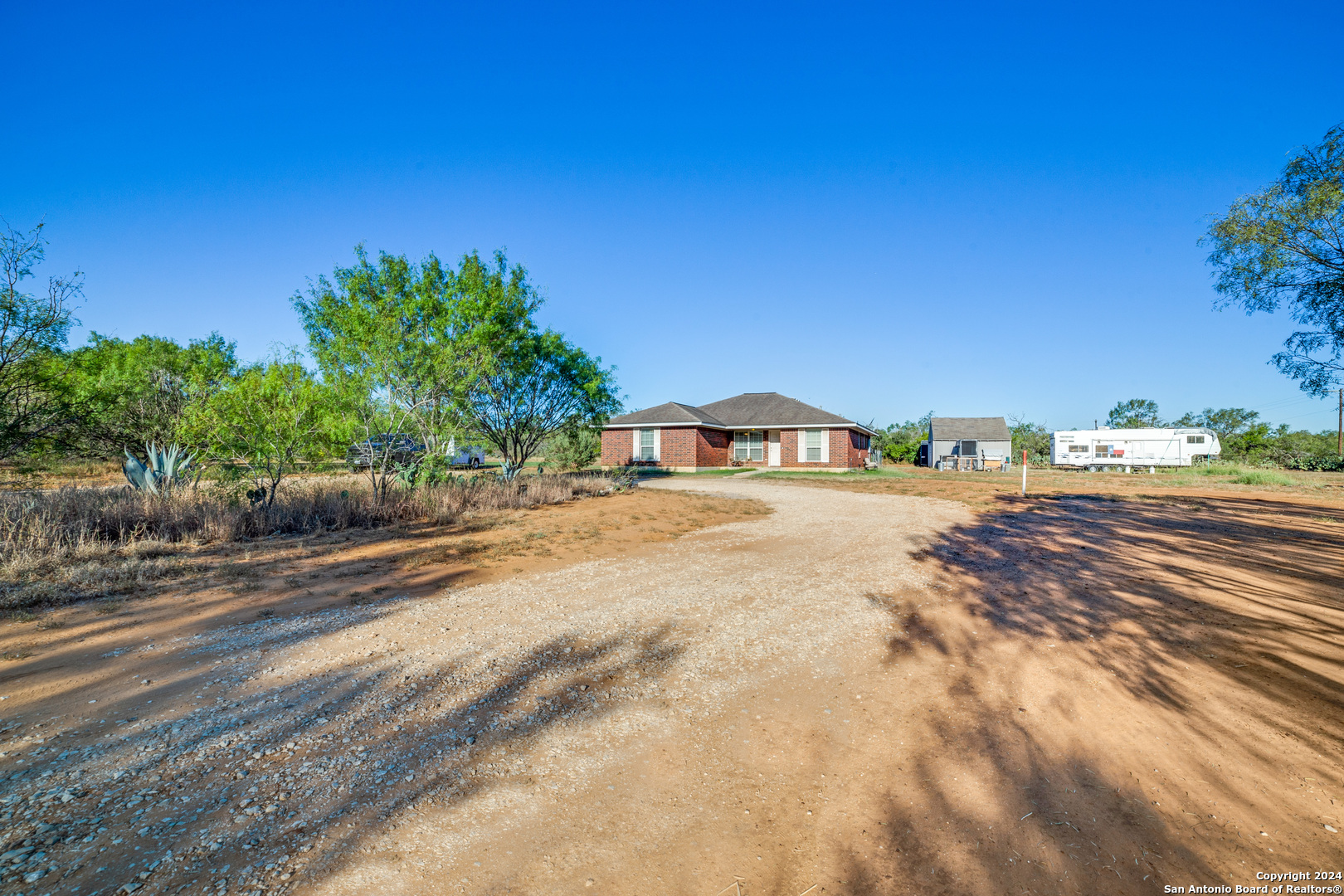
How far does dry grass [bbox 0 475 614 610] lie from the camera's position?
550 centimetres

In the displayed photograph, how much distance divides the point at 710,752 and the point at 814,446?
2994cm

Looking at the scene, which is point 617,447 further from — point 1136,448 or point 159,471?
point 1136,448

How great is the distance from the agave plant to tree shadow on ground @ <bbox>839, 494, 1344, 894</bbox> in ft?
36.8

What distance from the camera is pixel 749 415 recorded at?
113 ft

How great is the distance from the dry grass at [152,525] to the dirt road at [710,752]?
236 cm

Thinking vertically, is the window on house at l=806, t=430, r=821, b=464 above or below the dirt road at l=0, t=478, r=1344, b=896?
above

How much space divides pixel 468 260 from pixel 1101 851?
16169 millimetres

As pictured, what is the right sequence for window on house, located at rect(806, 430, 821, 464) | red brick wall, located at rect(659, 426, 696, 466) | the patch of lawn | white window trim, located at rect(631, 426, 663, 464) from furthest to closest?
white window trim, located at rect(631, 426, 663, 464)
window on house, located at rect(806, 430, 821, 464)
red brick wall, located at rect(659, 426, 696, 466)
the patch of lawn

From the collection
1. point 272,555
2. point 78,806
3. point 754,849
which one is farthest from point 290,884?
point 272,555

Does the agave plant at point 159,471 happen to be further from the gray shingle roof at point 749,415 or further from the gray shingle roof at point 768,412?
the gray shingle roof at point 768,412

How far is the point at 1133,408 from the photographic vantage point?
6100 cm

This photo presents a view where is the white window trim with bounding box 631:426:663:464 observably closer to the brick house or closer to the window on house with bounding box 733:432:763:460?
the brick house

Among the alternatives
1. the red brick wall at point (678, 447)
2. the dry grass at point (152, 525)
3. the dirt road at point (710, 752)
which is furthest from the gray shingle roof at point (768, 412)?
the dirt road at point (710, 752)

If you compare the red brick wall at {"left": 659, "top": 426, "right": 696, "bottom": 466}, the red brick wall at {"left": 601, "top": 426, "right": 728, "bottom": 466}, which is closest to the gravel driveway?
the red brick wall at {"left": 659, "top": 426, "right": 696, "bottom": 466}
